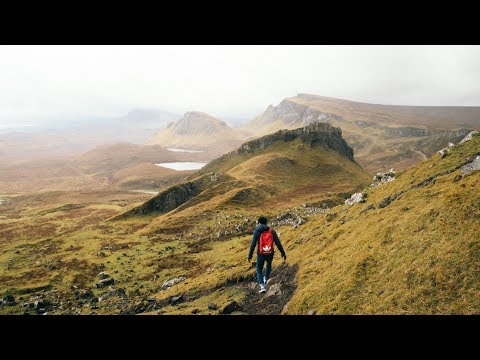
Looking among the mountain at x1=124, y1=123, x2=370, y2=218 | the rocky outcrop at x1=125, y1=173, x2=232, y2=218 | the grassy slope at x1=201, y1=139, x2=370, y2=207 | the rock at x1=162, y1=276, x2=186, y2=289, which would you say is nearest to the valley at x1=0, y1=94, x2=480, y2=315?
the rock at x1=162, y1=276, x2=186, y2=289

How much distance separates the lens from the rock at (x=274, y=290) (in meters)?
23.6

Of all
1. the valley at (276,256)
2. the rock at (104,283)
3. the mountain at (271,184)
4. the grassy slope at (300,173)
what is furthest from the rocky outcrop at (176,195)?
the rock at (104,283)

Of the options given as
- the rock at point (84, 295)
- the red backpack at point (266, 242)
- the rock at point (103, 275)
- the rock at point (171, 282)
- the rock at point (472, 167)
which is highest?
the rock at point (472, 167)

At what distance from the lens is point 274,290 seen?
2408 centimetres

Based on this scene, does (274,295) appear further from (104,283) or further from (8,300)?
(8,300)

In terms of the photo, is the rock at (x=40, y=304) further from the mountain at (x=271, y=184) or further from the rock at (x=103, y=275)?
the mountain at (x=271, y=184)

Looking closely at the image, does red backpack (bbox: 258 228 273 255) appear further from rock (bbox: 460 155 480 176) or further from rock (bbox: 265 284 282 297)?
rock (bbox: 460 155 480 176)

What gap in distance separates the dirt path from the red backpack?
14.5 feet

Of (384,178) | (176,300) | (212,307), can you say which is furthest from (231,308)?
(384,178)

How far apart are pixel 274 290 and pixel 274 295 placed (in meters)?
0.55

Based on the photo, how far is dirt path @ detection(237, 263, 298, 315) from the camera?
22094mm

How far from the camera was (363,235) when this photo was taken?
2506cm
